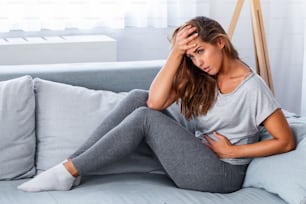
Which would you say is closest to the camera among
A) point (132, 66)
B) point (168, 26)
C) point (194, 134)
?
point (194, 134)

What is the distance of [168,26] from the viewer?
4191 millimetres

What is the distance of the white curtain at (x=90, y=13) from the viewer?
3869 mm

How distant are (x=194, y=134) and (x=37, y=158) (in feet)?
2.06

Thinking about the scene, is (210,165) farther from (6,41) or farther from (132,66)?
(6,41)

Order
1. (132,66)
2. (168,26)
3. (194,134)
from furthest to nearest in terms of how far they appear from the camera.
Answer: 1. (168,26)
2. (132,66)
3. (194,134)

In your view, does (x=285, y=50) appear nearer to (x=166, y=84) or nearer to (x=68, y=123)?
(x=166, y=84)

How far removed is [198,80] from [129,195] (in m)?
0.52

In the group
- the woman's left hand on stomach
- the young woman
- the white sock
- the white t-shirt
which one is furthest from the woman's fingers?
the white sock

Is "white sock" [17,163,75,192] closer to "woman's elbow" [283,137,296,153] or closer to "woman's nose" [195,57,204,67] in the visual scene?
"woman's nose" [195,57,204,67]

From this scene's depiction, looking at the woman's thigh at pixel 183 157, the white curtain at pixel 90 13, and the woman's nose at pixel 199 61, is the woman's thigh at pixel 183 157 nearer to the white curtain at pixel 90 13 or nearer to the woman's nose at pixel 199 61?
the woman's nose at pixel 199 61

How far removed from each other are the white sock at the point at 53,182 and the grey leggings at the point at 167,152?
0.05 m

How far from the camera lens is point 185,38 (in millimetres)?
2490

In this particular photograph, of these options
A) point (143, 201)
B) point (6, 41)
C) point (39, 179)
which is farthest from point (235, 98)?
point (6, 41)

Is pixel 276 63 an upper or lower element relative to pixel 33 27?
lower
